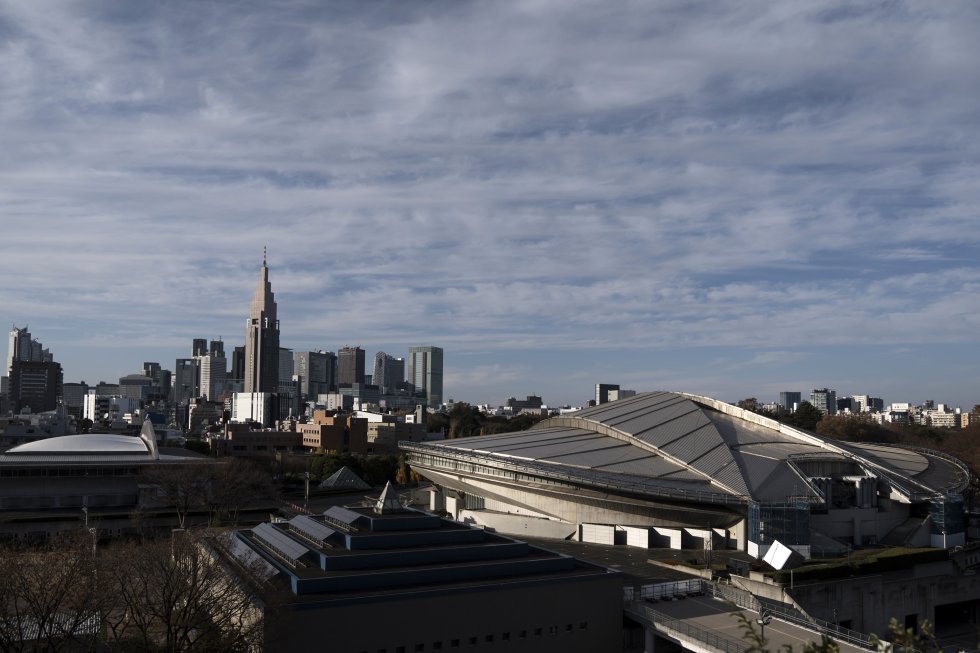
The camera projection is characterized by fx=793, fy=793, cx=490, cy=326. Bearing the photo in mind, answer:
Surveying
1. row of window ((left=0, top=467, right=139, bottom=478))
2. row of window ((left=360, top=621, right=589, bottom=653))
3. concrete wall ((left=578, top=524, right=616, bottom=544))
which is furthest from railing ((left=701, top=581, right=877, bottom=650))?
row of window ((left=0, top=467, right=139, bottom=478))

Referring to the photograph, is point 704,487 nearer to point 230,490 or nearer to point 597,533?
point 597,533

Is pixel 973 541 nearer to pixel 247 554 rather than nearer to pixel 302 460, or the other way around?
pixel 247 554

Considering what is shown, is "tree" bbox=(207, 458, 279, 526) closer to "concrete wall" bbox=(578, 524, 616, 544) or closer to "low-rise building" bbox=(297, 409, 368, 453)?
"concrete wall" bbox=(578, 524, 616, 544)

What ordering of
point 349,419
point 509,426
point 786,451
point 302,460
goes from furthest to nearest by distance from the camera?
point 509,426
point 349,419
point 302,460
point 786,451

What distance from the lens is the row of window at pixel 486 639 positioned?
2669 centimetres

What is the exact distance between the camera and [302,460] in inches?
3777

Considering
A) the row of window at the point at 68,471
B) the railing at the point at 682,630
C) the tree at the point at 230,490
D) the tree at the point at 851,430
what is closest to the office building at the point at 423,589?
the railing at the point at 682,630

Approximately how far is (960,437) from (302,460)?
82903mm

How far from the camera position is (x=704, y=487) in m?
45.0

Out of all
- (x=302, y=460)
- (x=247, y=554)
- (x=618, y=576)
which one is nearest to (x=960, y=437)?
(x=302, y=460)

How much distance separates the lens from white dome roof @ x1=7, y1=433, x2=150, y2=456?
70.1 meters

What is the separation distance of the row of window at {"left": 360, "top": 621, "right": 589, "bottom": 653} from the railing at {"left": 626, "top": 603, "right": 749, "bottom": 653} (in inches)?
89.1

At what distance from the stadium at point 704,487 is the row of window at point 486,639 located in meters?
16.3

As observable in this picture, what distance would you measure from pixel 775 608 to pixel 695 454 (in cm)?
1588
